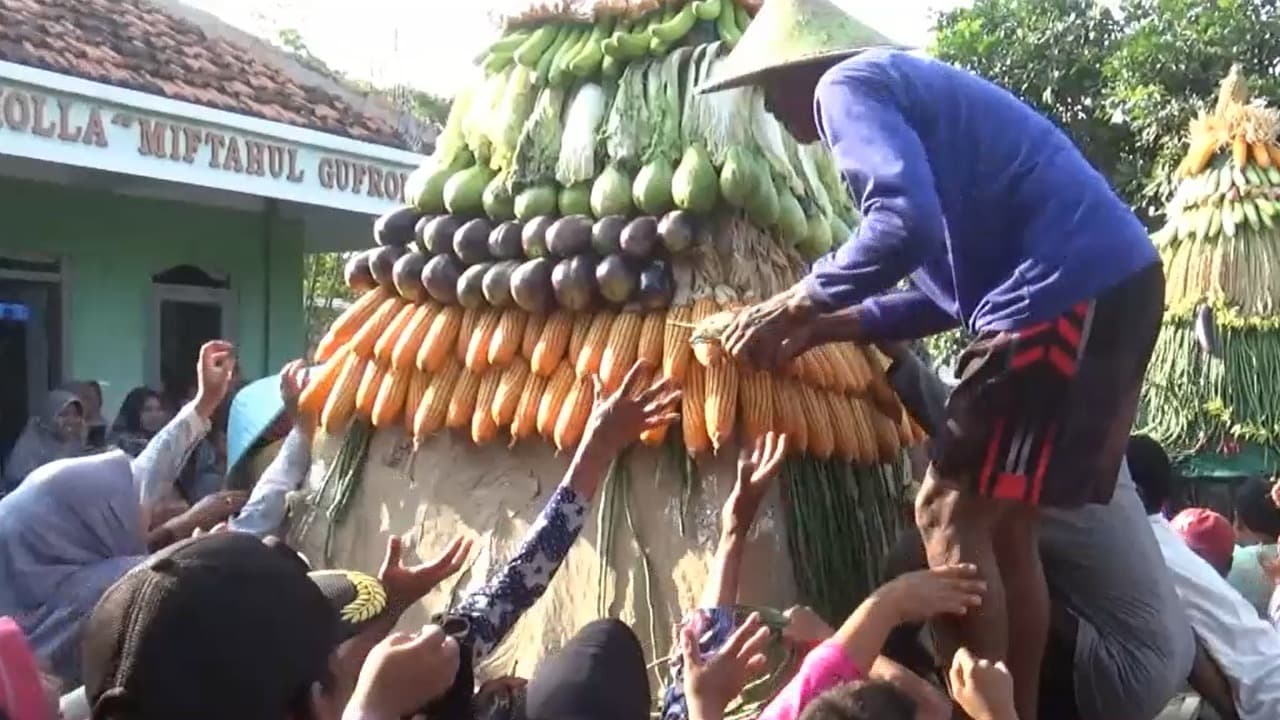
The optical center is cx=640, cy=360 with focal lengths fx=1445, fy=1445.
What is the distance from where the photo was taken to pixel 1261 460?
303 inches

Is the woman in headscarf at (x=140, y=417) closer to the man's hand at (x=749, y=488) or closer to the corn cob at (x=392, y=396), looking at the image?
the corn cob at (x=392, y=396)

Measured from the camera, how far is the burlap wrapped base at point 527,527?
3.48m

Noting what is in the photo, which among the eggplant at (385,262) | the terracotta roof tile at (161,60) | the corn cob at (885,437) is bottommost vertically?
the corn cob at (885,437)

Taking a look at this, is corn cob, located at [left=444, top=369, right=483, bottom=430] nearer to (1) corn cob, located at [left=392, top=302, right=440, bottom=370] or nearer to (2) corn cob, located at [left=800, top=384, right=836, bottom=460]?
(1) corn cob, located at [left=392, top=302, right=440, bottom=370]

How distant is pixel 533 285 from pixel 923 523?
1.27 meters

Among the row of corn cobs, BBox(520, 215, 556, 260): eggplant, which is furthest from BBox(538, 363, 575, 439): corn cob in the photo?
BBox(520, 215, 556, 260): eggplant

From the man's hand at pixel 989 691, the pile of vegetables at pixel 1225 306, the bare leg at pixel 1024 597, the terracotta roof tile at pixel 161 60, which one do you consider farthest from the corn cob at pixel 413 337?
the pile of vegetables at pixel 1225 306

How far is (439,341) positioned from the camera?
3.77 m

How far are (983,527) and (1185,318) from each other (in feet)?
18.9

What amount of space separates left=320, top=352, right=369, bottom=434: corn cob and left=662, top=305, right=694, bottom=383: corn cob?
3.12 feet

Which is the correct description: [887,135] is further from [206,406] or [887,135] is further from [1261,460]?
[1261,460]

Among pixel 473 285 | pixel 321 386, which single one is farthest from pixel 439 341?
pixel 321 386

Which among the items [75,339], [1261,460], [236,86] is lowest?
[1261,460]

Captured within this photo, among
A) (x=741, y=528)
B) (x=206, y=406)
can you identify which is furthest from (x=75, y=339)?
(x=741, y=528)
